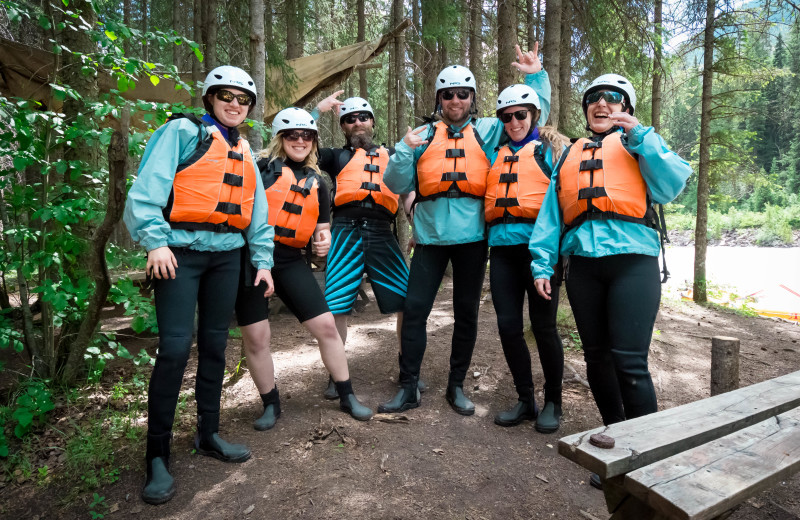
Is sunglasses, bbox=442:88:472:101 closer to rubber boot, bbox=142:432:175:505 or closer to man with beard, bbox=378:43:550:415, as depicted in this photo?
man with beard, bbox=378:43:550:415

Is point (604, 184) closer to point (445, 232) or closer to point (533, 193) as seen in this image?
point (533, 193)

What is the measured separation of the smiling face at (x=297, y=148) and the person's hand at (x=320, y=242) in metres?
0.54

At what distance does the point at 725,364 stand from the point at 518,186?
2037mm

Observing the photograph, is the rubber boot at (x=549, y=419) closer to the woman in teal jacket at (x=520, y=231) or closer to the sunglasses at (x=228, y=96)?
the woman in teal jacket at (x=520, y=231)

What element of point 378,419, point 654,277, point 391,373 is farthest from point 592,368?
point 391,373

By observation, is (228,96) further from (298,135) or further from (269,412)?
(269,412)

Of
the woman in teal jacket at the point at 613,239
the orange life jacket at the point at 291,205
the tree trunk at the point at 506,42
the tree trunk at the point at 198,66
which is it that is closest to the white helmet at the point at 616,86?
the woman in teal jacket at the point at 613,239

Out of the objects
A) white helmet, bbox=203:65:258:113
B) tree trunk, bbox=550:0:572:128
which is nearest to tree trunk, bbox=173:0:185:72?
tree trunk, bbox=550:0:572:128

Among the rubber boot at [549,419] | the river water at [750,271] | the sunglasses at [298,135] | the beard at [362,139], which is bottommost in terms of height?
the river water at [750,271]

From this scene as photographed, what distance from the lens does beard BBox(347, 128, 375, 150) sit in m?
3.95

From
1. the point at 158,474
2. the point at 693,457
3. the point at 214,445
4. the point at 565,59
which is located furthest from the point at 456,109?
the point at 565,59

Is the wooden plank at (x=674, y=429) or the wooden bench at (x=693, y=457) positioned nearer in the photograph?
the wooden bench at (x=693, y=457)

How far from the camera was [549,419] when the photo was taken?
11.0 feet

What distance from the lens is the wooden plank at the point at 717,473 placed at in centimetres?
140
